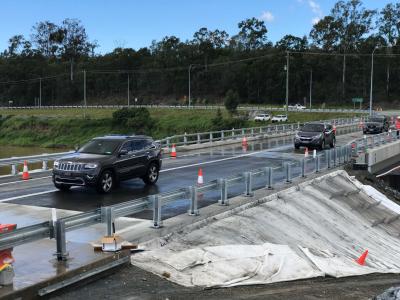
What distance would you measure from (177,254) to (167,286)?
1.38 m

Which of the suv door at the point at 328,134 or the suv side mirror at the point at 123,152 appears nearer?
the suv side mirror at the point at 123,152

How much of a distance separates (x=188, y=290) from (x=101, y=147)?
9.06m

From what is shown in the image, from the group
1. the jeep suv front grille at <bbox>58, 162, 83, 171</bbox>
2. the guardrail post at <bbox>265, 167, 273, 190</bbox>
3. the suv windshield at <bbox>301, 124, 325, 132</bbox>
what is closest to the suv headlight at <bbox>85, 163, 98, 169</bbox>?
the jeep suv front grille at <bbox>58, 162, 83, 171</bbox>

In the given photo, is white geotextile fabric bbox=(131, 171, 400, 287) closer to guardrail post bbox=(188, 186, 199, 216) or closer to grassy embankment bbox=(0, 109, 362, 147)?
guardrail post bbox=(188, 186, 199, 216)

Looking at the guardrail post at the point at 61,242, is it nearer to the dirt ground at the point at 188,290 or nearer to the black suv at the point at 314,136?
the dirt ground at the point at 188,290

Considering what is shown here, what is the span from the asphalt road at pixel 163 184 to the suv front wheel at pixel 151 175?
0.24m

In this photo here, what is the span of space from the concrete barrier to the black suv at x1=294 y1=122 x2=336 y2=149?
12.2 ft

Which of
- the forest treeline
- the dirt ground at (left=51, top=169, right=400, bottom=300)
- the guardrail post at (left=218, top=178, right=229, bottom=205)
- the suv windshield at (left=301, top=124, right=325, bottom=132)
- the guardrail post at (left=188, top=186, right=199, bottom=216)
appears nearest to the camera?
the dirt ground at (left=51, top=169, right=400, bottom=300)

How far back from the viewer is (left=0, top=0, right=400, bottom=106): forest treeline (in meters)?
130

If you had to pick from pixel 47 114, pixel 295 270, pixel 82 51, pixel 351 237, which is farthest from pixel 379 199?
pixel 82 51

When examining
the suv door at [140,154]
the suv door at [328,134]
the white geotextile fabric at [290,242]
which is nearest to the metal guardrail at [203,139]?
the suv door at [140,154]

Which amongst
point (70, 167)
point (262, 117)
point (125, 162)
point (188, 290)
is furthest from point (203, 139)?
point (262, 117)

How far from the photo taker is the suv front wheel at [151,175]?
17906mm

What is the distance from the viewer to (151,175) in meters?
18.1
